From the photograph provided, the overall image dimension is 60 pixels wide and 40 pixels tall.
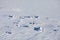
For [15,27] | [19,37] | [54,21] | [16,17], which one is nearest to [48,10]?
[54,21]

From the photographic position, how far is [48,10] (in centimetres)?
218

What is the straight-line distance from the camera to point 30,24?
1.62 m

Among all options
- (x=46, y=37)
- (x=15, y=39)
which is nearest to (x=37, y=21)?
(x=46, y=37)

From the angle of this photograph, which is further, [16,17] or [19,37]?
[16,17]

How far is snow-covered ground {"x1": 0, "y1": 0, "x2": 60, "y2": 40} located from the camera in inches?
54.6

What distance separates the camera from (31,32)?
1.45 metres

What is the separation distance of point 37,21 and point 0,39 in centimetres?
58

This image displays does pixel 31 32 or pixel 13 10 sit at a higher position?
pixel 13 10

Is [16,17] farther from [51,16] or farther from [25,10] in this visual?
[51,16]

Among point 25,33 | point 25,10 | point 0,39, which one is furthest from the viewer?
point 25,10

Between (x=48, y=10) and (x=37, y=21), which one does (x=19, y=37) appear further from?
(x=48, y=10)

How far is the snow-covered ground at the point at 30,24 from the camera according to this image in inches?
54.6

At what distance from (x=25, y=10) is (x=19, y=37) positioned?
850 millimetres

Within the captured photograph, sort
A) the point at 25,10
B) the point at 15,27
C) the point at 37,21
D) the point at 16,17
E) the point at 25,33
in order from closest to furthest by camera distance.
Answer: the point at 25,33, the point at 15,27, the point at 37,21, the point at 16,17, the point at 25,10
